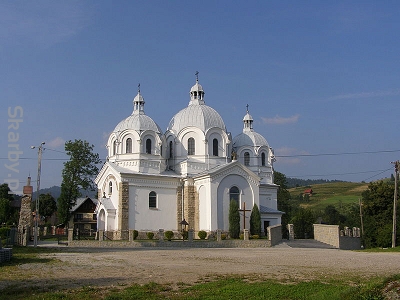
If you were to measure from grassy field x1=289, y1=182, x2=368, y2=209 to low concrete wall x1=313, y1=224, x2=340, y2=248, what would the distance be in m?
57.6

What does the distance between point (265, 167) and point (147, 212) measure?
1520 cm

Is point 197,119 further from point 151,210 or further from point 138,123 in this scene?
point 151,210

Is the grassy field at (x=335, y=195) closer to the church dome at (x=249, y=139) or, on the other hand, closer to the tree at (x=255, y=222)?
the church dome at (x=249, y=139)

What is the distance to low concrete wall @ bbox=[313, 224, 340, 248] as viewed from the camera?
38.9 metres

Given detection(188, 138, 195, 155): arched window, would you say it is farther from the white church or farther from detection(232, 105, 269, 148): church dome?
detection(232, 105, 269, 148): church dome

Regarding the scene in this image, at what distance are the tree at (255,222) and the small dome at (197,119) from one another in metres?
9.23

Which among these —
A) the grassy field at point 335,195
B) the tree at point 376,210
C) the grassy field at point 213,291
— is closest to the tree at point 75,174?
the tree at point 376,210

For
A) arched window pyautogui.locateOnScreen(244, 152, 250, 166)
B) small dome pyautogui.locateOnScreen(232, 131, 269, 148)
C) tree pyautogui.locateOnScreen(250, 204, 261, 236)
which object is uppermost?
small dome pyautogui.locateOnScreen(232, 131, 269, 148)

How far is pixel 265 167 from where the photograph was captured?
49.2 meters

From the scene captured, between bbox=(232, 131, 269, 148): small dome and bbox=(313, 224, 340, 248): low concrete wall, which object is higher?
bbox=(232, 131, 269, 148): small dome

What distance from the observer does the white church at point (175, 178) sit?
3994cm

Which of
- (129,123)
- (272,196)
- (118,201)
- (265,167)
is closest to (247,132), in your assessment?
(265,167)

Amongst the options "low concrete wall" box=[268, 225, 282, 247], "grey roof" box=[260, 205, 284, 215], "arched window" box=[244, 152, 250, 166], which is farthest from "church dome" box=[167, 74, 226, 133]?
"low concrete wall" box=[268, 225, 282, 247]

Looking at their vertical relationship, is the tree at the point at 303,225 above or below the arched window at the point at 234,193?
below
